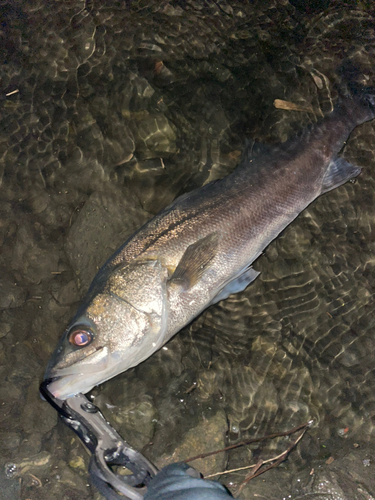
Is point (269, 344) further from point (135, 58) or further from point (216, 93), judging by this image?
point (135, 58)

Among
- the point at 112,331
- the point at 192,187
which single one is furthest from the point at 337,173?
the point at 112,331

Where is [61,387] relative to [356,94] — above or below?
below

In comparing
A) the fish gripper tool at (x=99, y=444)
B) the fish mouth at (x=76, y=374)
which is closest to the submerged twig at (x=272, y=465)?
the fish gripper tool at (x=99, y=444)

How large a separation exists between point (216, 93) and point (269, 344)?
2.92 m

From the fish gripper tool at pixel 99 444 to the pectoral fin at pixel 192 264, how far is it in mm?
1305

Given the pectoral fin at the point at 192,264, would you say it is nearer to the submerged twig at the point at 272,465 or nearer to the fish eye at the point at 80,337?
the fish eye at the point at 80,337

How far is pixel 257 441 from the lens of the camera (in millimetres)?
3900

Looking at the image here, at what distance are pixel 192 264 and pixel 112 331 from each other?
33.6 inches

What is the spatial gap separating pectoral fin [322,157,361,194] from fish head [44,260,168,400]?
6.52 feet

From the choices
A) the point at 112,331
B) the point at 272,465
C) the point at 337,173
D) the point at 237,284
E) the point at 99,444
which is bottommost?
the point at 272,465

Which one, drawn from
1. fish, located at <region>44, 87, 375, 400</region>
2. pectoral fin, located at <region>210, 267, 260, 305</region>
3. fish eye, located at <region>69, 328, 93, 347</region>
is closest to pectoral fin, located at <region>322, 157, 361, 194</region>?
fish, located at <region>44, 87, 375, 400</region>

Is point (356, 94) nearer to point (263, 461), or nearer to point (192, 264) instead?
point (192, 264)

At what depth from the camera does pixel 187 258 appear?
316 centimetres

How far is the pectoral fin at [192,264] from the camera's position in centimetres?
316
